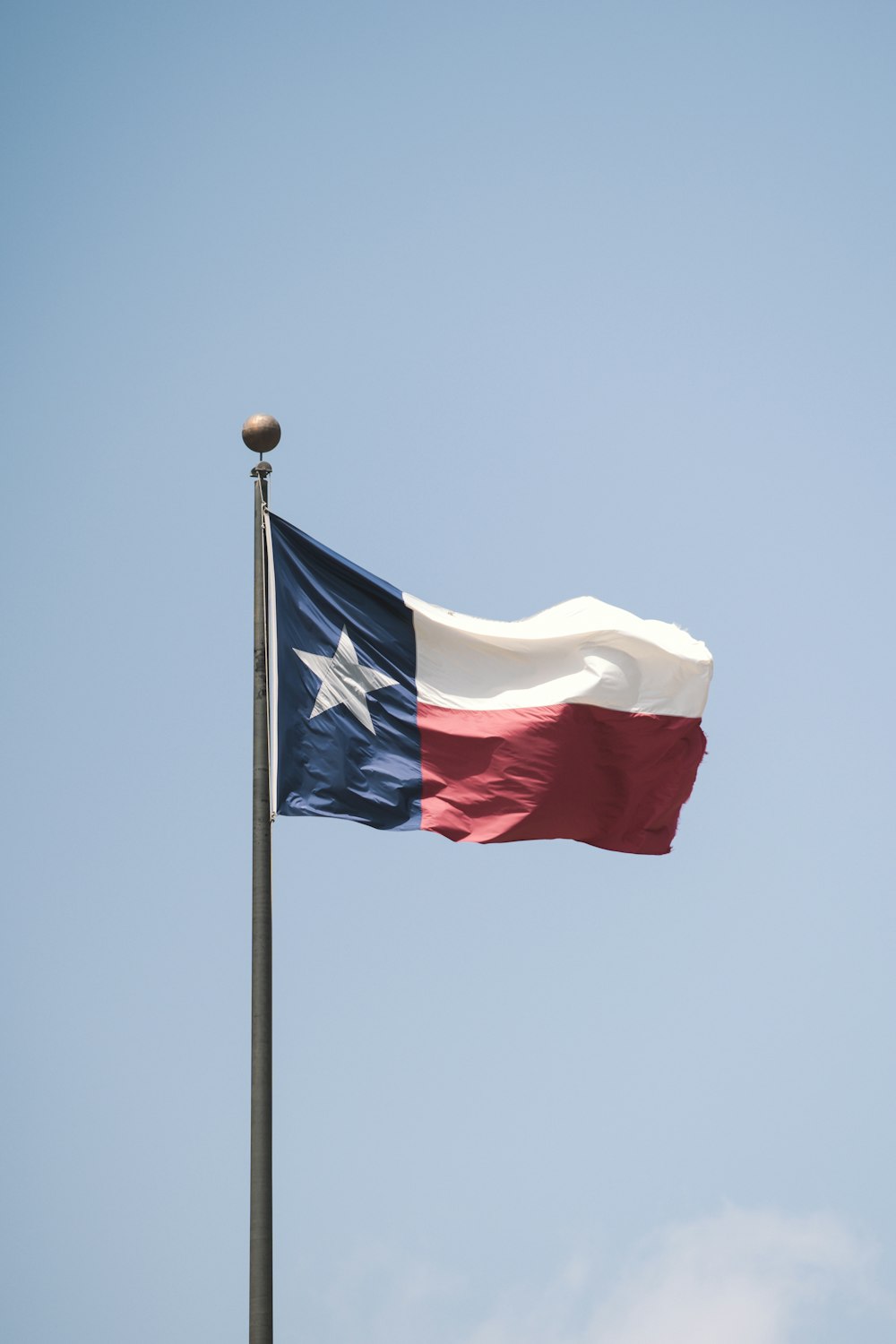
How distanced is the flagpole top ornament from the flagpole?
0.76 meters

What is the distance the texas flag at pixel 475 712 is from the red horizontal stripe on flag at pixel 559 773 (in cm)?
2

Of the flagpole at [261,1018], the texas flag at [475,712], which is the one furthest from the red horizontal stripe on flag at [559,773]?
the flagpole at [261,1018]

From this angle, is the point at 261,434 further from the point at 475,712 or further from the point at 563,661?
the point at 563,661

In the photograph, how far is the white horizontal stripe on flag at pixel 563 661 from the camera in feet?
51.6

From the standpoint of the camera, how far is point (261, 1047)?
11422mm

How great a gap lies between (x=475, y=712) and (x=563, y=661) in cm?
135

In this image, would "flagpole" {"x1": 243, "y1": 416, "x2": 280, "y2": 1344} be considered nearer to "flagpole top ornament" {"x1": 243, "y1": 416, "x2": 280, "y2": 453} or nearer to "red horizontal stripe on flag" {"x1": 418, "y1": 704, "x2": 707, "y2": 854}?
"flagpole top ornament" {"x1": 243, "y1": 416, "x2": 280, "y2": 453}

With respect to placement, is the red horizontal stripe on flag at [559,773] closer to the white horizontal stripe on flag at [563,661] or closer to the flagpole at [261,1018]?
the white horizontal stripe on flag at [563,661]

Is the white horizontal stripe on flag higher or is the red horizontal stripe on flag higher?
the white horizontal stripe on flag

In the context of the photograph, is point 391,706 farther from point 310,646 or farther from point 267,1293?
point 267,1293

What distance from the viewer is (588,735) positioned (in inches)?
647

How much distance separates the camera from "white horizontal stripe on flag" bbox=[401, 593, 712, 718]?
15734mm

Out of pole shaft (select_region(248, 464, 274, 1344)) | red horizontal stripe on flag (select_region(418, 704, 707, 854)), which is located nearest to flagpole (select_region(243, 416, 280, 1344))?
pole shaft (select_region(248, 464, 274, 1344))

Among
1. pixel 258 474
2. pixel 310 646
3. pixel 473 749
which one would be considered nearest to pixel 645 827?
pixel 473 749
